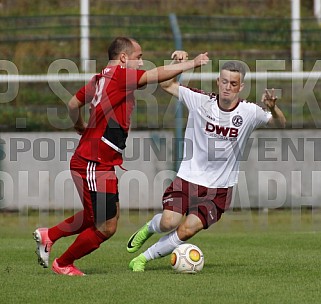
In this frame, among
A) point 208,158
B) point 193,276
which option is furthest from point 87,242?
point 208,158

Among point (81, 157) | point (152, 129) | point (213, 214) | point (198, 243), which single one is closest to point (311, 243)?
point (198, 243)

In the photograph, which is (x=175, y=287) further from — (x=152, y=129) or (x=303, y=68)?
(x=303, y=68)

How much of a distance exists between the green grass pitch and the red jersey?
1.11 m

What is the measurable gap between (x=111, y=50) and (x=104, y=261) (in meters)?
2.46

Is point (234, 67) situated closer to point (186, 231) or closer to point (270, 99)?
point (270, 99)

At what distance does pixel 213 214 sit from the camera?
8672 millimetres

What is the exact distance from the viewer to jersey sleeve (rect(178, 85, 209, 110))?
904 cm

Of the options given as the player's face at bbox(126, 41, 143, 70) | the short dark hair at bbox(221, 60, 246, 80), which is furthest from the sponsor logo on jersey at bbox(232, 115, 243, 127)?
the player's face at bbox(126, 41, 143, 70)

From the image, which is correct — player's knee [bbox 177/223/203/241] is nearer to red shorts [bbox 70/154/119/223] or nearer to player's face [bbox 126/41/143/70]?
red shorts [bbox 70/154/119/223]

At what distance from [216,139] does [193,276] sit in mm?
1534

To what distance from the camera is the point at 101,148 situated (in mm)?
8016

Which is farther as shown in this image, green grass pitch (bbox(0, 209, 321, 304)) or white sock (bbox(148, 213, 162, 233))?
white sock (bbox(148, 213, 162, 233))

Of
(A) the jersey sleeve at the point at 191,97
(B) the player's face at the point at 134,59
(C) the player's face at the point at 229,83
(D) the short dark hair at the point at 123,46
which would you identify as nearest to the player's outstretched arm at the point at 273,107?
(C) the player's face at the point at 229,83

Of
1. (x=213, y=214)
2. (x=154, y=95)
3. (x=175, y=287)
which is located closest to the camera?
(x=175, y=287)
